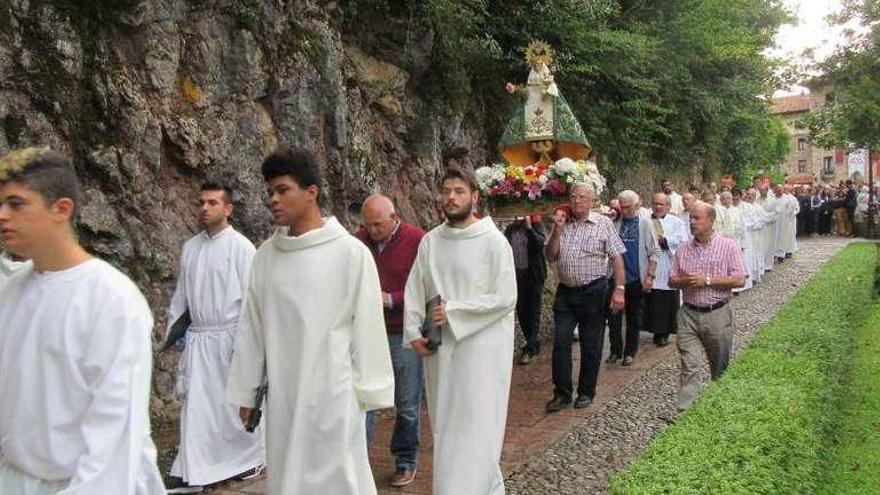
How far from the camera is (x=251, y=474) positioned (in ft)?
21.9

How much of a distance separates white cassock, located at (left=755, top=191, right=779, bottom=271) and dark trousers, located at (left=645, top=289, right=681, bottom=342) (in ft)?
33.6

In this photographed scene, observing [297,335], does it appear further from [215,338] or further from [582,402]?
[582,402]

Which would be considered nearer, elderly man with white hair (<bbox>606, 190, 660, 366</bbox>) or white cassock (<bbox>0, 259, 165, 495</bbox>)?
white cassock (<bbox>0, 259, 165, 495</bbox>)

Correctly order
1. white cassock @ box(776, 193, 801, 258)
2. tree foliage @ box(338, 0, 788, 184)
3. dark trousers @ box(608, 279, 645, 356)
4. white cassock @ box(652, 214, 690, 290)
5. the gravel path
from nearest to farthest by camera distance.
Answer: the gravel path → dark trousers @ box(608, 279, 645, 356) → white cassock @ box(652, 214, 690, 290) → tree foliage @ box(338, 0, 788, 184) → white cassock @ box(776, 193, 801, 258)

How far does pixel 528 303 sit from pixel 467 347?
4991 millimetres

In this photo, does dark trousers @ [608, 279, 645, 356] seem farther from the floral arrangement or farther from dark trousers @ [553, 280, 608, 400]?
the floral arrangement

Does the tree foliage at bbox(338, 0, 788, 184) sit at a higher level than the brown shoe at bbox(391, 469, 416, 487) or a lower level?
higher

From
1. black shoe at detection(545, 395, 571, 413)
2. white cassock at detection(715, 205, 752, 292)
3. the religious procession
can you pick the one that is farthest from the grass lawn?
white cassock at detection(715, 205, 752, 292)

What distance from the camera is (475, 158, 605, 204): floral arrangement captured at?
333 inches

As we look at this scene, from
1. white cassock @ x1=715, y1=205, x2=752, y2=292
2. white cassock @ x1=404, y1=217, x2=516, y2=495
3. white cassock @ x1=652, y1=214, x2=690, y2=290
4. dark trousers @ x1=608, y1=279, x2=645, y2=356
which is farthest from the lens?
white cassock @ x1=715, y1=205, x2=752, y2=292

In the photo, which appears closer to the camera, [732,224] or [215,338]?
[215,338]

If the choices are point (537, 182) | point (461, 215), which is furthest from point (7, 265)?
point (537, 182)

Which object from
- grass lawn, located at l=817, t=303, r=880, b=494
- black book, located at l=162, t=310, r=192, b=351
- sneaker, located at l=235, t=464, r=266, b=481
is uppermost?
black book, located at l=162, t=310, r=192, b=351

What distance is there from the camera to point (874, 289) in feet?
54.0
